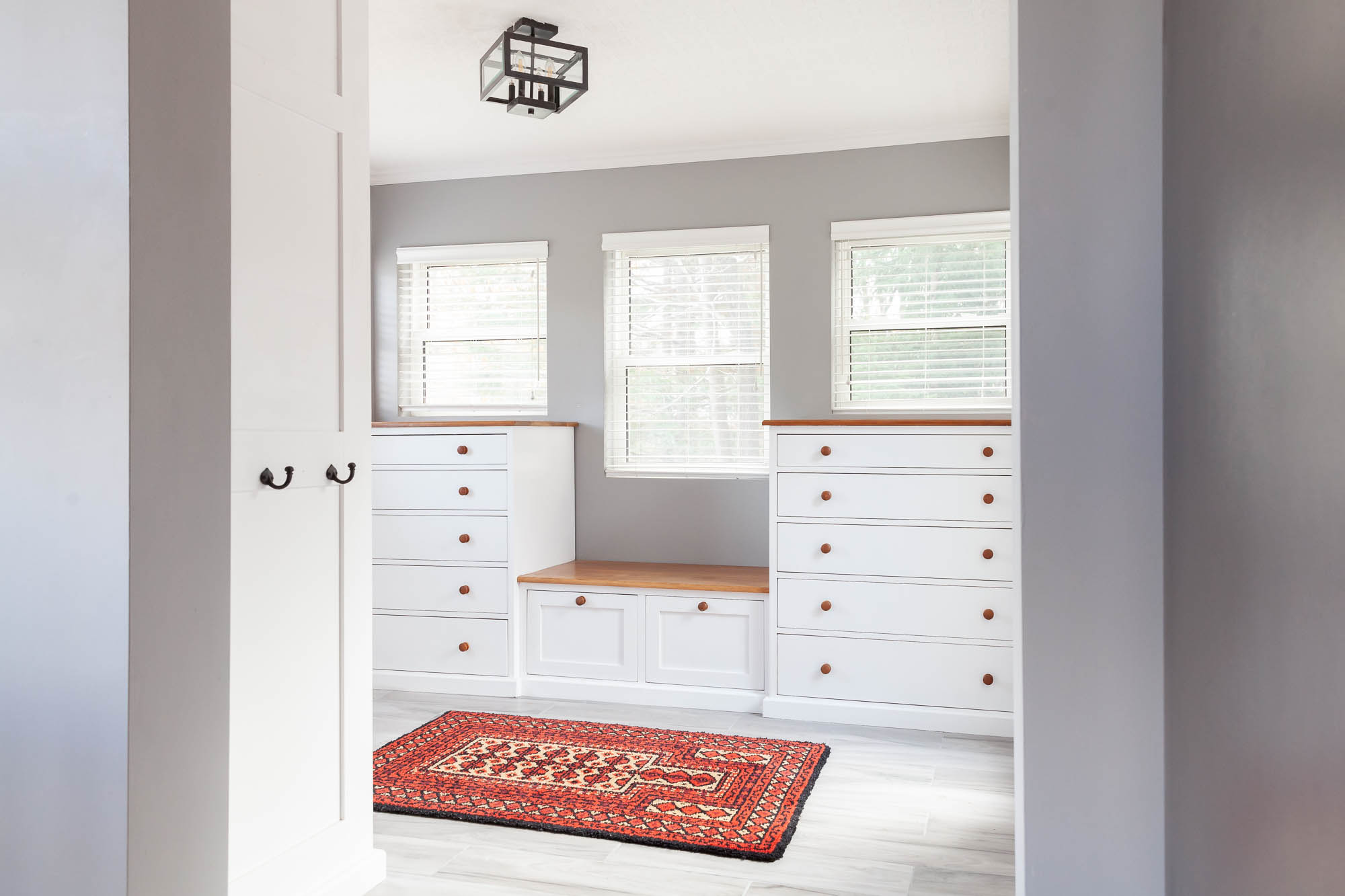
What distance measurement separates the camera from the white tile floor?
7.59ft

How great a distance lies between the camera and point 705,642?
12.9 ft

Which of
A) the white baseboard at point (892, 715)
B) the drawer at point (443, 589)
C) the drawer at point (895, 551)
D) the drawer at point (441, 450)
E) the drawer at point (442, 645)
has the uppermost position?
the drawer at point (441, 450)

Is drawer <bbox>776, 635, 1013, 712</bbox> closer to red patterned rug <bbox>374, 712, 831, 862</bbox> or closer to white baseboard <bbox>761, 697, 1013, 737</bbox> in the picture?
white baseboard <bbox>761, 697, 1013, 737</bbox>

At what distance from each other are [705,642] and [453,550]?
115 centimetres

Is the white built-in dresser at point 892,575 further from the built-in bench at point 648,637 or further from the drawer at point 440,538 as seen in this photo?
the drawer at point 440,538

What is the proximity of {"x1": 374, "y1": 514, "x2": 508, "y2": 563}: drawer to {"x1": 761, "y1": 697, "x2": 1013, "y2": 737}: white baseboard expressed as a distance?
1.30m

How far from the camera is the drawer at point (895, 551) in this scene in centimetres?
356

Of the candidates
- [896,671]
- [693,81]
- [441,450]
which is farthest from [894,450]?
[441,450]
